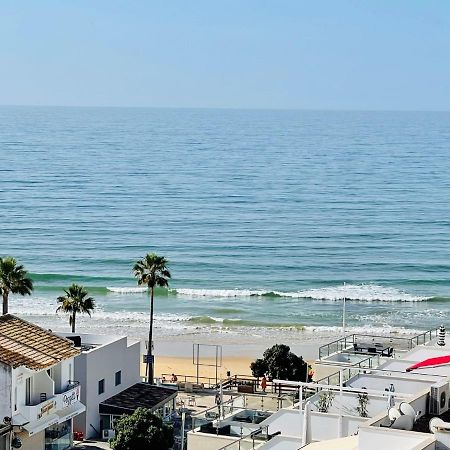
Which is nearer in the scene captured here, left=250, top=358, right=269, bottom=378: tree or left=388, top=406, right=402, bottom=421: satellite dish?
left=388, top=406, right=402, bottom=421: satellite dish

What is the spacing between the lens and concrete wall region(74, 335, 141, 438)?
4006cm

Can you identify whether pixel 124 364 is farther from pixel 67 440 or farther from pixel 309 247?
A: pixel 309 247

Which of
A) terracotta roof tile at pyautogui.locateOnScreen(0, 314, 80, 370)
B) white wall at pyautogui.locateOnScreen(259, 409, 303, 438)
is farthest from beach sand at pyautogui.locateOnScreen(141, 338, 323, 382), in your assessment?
white wall at pyautogui.locateOnScreen(259, 409, 303, 438)

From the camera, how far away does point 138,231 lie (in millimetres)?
110562

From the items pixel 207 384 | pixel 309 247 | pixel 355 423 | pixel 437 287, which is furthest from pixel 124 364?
pixel 309 247

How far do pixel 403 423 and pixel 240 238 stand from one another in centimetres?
8452

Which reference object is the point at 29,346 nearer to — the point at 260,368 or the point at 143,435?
the point at 143,435

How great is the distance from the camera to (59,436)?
123 feet

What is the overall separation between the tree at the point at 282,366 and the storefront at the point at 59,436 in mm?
10605

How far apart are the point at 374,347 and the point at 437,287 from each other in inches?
1744

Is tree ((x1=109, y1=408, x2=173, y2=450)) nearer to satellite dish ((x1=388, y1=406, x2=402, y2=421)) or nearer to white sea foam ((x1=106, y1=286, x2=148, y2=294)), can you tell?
satellite dish ((x1=388, y1=406, x2=402, y2=421))

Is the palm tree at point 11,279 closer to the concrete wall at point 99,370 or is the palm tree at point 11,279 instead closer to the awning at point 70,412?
the concrete wall at point 99,370

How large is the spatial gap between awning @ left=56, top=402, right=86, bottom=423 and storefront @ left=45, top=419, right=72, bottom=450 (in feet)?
0.96

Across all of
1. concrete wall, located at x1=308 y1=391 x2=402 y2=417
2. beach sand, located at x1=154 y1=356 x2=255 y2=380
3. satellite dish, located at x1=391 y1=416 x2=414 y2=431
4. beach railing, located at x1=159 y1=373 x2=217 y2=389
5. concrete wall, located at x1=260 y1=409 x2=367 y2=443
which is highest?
satellite dish, located at x1=391 y1=416 x2=414 y2=431
